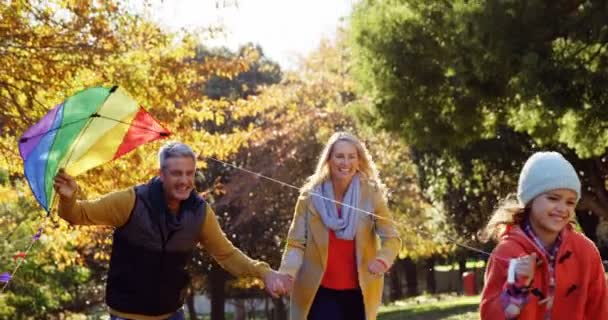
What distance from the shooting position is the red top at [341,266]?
705cm

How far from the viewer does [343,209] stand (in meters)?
7.18

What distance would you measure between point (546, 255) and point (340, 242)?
2.33 metres

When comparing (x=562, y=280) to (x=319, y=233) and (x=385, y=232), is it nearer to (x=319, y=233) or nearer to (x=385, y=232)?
(x=385, y=232)

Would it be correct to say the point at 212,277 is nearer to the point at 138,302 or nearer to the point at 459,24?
the point at 459,24

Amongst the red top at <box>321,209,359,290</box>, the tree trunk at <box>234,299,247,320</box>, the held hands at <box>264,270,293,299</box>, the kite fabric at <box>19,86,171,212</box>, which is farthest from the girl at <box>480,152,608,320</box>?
the tree trunk at <box>234,299,247,320</box>

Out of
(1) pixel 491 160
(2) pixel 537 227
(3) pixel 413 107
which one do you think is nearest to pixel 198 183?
(1) pixel 491 160

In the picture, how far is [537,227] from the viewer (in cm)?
510

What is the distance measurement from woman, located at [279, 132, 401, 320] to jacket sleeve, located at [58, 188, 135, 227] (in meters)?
1.57

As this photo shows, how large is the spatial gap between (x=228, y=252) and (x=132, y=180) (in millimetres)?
5735

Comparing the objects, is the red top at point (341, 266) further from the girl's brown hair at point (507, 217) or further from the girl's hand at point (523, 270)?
the girl's hand at point (523, 270)

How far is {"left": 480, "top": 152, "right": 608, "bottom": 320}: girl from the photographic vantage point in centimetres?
484

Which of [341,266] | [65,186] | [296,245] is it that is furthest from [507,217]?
[65,186]

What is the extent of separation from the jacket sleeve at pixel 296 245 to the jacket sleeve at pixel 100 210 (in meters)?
1.60

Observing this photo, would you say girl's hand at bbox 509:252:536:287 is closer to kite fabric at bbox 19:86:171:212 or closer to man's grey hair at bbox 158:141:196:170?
man's grey hair at bbox 158:141:196:170
